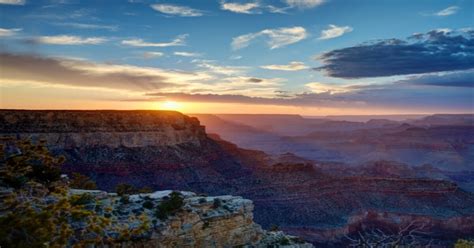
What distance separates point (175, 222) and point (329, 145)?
16984 centimetres

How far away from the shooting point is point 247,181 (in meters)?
68.2

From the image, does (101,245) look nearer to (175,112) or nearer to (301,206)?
(301,206)

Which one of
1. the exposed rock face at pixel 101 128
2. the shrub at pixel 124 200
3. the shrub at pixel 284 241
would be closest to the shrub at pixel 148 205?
the shrub at pixel 124 200

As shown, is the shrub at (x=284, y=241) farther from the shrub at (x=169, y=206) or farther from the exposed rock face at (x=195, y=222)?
the shrub at (x=169, y=206)

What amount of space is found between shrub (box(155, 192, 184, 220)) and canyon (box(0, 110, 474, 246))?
109 feet

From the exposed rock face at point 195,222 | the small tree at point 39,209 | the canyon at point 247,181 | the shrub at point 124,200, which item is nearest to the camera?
the small tree at point 39,209

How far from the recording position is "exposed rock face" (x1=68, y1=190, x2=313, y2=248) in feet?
71.5

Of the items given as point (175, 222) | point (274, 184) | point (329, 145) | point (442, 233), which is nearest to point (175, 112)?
point (274, 184)

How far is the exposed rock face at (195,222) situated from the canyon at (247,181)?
29.5 meters

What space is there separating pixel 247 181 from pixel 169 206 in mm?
45725

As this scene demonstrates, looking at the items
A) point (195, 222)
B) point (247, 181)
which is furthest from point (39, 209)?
point (247, 181)

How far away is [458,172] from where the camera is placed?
13238 cm

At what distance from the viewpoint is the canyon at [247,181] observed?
58.6 m

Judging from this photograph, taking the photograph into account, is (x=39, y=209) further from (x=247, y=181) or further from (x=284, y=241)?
(x=247, y=181)
